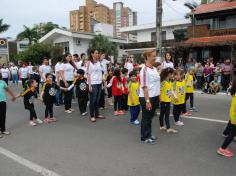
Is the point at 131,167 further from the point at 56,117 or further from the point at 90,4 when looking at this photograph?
the point at 90,4

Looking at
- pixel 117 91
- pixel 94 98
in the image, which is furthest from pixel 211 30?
pixel 94 98

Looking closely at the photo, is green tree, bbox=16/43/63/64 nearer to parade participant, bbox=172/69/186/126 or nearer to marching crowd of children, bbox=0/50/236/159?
marching crowd of children, bbox=0/50/236/159

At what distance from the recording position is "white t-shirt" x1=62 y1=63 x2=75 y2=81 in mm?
10019

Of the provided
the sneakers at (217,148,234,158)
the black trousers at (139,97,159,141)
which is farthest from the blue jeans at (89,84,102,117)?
the sneakers at (217,148,234,158)

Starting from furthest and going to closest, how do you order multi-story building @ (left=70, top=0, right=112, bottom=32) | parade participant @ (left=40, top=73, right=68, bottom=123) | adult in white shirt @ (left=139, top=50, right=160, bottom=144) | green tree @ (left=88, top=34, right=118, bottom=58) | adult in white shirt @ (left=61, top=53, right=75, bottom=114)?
multi-story building @ (left=70, top=0, right=112, bottom=32)
green tree @ (left=88, top=34, right=118, bottom=58)
adult in white shirt @ (left=61, top=53, right=75, bottom=114)
parade participant @ (left=40, top=73, right=68, bottom=123)
adult in white shirt @ (left=139, top=50, right=160, bottom=144)

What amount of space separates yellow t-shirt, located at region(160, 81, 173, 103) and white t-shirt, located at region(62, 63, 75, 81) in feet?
13.2

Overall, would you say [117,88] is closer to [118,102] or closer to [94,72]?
[118,102]

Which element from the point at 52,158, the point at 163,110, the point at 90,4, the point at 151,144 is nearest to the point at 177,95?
the point at 163,110

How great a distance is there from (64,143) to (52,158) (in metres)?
0.94

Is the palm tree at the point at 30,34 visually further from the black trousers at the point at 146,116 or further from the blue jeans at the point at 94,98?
the black trousers at the point at 146,116

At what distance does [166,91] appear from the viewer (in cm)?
701

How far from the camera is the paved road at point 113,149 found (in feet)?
15.6

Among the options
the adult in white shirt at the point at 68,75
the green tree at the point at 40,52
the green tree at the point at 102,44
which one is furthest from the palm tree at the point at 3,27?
the adult in white shirt at the point at 68,75

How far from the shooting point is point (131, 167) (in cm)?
485
